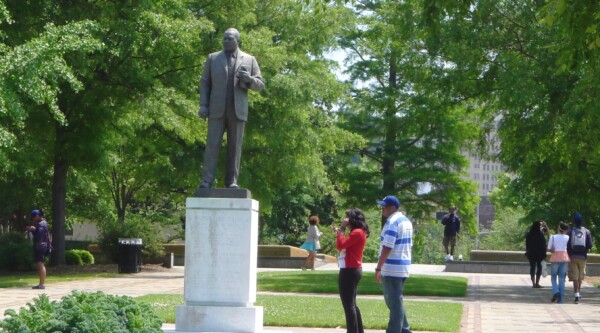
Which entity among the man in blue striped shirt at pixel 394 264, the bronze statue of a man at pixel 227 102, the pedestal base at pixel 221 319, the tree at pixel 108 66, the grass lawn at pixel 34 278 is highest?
the tree at pixel 108 66

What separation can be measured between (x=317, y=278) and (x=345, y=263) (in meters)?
13.4

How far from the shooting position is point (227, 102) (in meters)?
13.7

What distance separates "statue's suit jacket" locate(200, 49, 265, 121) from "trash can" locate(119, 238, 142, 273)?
616 inches

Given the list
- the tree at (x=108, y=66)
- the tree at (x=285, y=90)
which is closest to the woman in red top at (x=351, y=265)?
the tree at (x=108, y=66)

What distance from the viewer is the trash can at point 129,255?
94.1ft

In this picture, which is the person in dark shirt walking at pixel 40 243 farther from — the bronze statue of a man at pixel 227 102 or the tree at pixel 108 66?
the bronze statue of a man at pixel 227 102

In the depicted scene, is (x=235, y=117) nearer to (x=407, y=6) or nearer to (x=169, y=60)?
(x=407, y=6)

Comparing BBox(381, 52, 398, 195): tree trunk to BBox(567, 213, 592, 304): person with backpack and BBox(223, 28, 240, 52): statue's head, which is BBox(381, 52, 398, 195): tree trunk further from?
BBox(223, 28, 240, 52): statue's head

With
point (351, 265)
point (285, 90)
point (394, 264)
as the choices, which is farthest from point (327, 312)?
point (285, 90)

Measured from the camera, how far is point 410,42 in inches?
1048

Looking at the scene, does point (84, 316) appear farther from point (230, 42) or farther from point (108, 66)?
point (108, 66)

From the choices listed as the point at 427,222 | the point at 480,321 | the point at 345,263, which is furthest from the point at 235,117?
the point at 427,222

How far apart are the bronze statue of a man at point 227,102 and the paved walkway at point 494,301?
7.87 ft

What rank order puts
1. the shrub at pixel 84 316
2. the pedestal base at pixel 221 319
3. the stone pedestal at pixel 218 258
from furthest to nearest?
the stone pedestal at pixel 218 258 < the pedestal base at pixel 221 319 < the shrub at pixel 84 316
